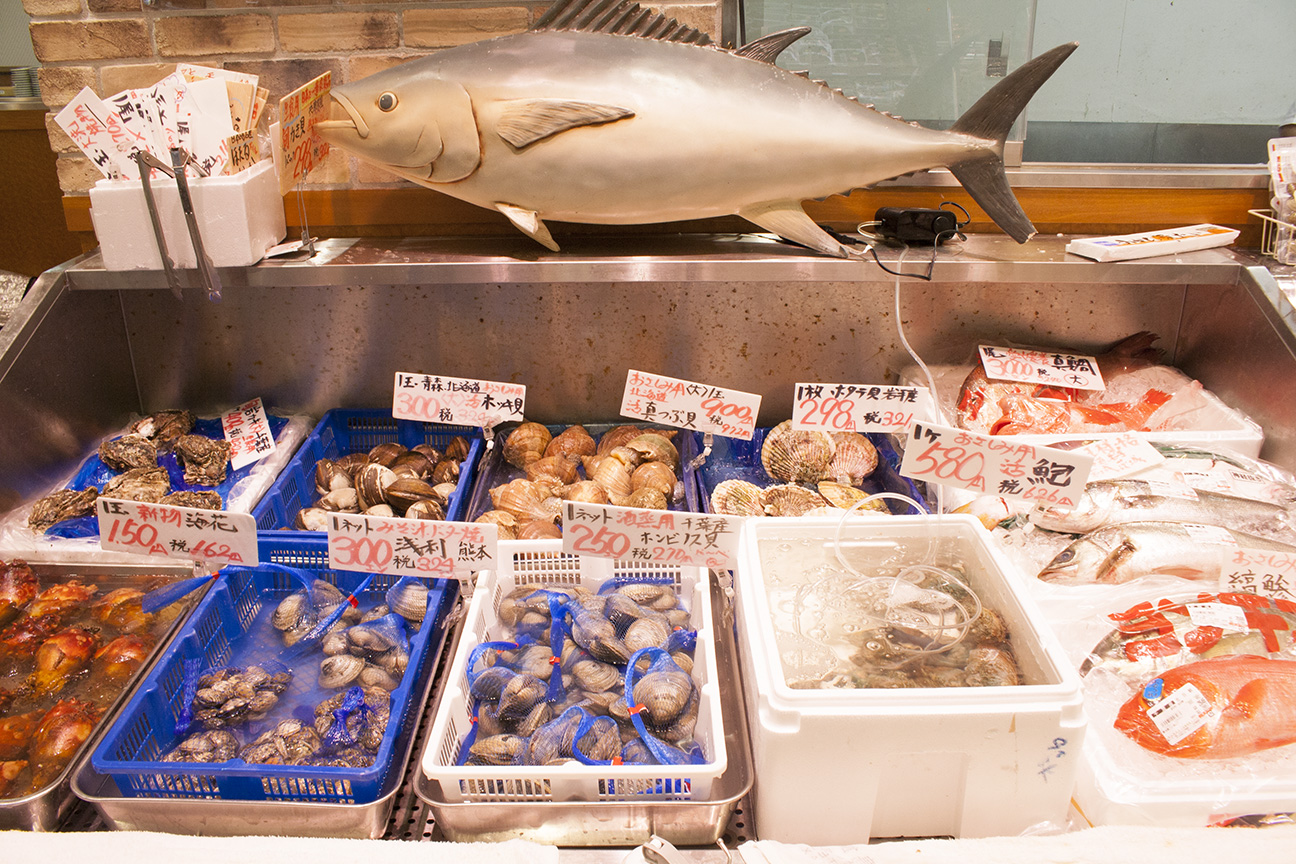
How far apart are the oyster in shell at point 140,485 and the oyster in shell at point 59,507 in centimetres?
5

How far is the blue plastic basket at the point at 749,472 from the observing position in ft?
6.66

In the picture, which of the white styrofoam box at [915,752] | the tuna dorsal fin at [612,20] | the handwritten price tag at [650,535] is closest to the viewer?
the white styrofoam box at [915,752]

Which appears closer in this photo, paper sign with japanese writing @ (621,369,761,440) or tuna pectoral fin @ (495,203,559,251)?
tuna pectoral fin @ (495,203,559,251)

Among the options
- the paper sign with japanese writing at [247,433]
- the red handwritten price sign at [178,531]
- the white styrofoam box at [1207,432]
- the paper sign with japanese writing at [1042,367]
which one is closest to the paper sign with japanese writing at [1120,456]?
the white styrofoam box at [1207,432]

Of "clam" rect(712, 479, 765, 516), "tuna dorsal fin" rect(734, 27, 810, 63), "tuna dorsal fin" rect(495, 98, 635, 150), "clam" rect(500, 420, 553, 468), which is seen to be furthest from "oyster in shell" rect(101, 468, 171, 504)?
"tuna dorsal fin" rect(734, 27, 810, 63)

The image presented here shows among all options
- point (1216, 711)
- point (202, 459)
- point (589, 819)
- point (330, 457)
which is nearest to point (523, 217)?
point (330, 457)

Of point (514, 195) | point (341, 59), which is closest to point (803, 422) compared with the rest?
point (514, 195)

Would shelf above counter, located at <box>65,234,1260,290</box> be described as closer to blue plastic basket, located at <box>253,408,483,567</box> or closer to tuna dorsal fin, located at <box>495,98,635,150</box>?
tuna dorsal fin, located at <box>495,98,635,150</box>

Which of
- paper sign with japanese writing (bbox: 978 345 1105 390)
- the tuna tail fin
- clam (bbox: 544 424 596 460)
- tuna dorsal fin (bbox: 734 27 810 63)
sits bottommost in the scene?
clam (bbox: 544 424 596 460)

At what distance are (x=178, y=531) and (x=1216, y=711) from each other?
1.82m

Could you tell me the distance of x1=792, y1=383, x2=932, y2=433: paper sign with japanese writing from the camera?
1886 millimetres

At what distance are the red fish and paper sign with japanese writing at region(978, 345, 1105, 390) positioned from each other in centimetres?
99

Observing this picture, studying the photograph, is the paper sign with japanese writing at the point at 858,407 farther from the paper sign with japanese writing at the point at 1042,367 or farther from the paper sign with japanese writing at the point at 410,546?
the paper sign with japanese writing at the point at 410,546

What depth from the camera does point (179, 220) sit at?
177 cm
